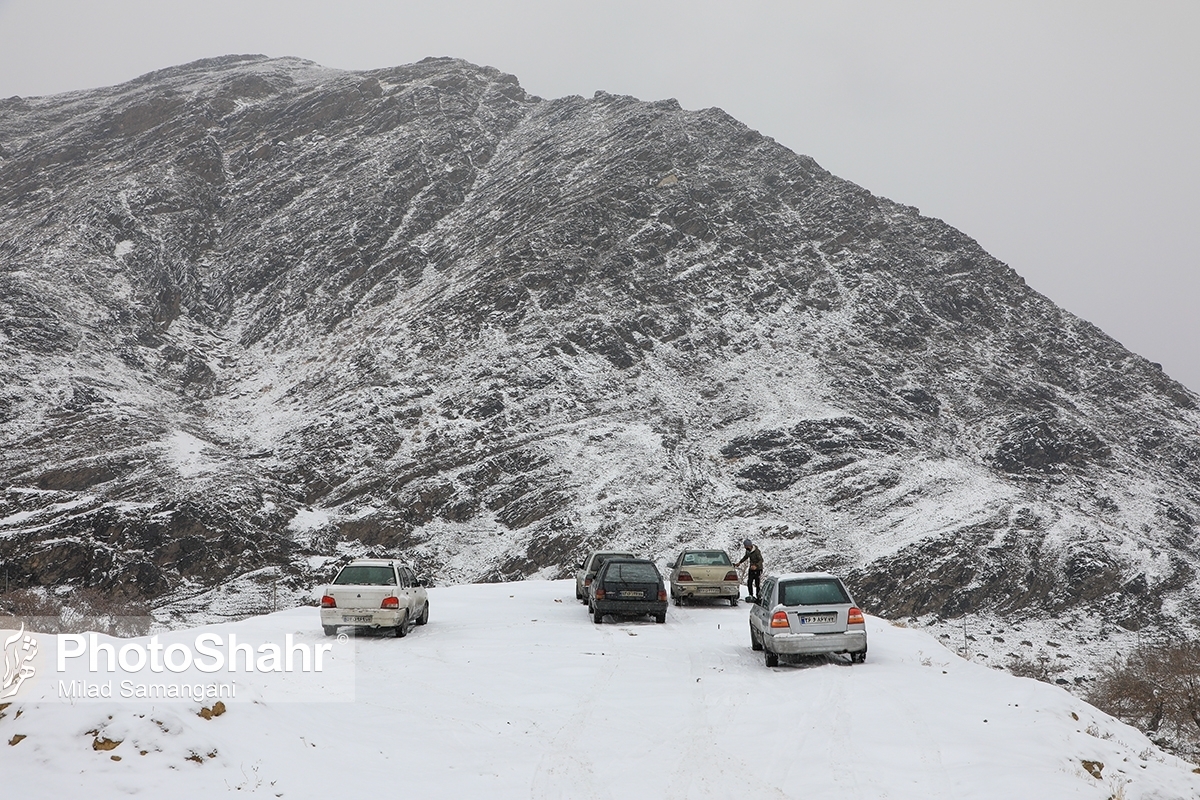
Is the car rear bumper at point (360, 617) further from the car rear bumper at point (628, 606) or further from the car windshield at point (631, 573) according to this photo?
the car windshield at point (631, 573)

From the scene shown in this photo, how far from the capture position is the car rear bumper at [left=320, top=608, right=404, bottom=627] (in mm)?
16484

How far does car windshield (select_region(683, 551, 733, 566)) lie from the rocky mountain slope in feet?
77.5

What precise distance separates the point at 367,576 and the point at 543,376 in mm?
48567

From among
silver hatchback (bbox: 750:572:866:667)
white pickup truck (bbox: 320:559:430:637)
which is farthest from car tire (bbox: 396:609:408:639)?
silver hatchback (bbox: 750:572:866:667)

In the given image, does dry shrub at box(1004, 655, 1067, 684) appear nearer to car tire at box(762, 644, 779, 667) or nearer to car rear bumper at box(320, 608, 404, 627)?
car tire at box(762, 644, 779, 667)

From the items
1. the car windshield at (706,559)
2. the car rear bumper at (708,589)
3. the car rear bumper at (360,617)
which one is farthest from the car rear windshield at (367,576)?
the car windshield at (706,559)

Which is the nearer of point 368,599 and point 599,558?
point 368,599

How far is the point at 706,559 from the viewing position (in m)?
23.3

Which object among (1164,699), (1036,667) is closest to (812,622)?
(1164,699)

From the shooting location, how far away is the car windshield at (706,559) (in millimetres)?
23172

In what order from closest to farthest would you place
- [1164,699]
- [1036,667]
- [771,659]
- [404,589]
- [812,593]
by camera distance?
[771,659] < [812,593] < [404,589] < [1164,699] < [1036,667]

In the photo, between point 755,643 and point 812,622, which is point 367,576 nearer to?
point 755,643

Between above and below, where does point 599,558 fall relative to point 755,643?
above

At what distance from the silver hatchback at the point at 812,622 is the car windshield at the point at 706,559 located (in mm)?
9008
